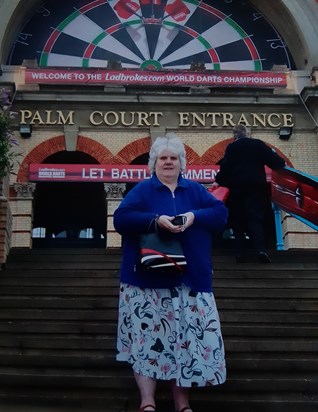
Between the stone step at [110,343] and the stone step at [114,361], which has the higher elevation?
the stone step at [110,343]

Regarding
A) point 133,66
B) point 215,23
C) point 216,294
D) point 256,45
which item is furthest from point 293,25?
point 216,294

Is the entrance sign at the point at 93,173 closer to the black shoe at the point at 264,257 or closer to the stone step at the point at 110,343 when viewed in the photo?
the black shoe at the point at 264,257

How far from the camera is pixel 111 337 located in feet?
Result: 16.3

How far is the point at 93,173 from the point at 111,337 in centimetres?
931

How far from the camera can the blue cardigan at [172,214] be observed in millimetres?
3314

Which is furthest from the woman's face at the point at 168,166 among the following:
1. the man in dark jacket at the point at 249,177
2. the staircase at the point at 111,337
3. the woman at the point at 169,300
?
the man in dark jacket at the point at 249,177

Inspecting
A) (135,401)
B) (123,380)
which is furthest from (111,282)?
(135,401)

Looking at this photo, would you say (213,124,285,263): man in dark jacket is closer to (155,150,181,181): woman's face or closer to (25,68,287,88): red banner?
(155,150,181,181): woman's face

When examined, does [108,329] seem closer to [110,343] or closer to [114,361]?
[110,343]

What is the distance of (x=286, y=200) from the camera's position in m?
8.48

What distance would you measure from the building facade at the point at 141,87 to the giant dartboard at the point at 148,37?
32 millimetres

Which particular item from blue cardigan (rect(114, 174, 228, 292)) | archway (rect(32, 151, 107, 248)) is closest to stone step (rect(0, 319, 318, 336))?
blue cardigan (rect(114, 174, 228, 292))

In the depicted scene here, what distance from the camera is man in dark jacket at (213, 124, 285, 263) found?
7035 mm

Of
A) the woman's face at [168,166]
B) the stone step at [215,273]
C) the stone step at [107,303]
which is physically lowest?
the stone step at [107,303]
